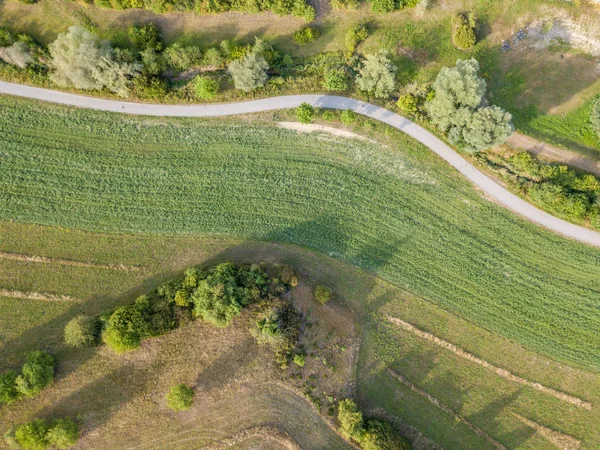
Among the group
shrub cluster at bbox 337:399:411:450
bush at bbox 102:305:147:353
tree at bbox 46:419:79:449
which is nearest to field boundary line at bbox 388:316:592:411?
shrub cluster at bbox 337:399:411:450

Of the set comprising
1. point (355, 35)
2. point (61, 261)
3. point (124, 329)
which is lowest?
point (124, 329)

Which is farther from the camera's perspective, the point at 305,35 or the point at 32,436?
the point at 305,35

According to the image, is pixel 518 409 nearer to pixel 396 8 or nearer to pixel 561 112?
pixel 561 112

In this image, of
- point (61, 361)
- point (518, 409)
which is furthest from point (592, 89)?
point (61, 361)

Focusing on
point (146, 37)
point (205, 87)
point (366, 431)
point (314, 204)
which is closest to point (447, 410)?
point (366, 431)

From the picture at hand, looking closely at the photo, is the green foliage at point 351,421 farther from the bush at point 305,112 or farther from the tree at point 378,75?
the tree at point 378,75

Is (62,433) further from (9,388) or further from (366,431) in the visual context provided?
(366,431)
